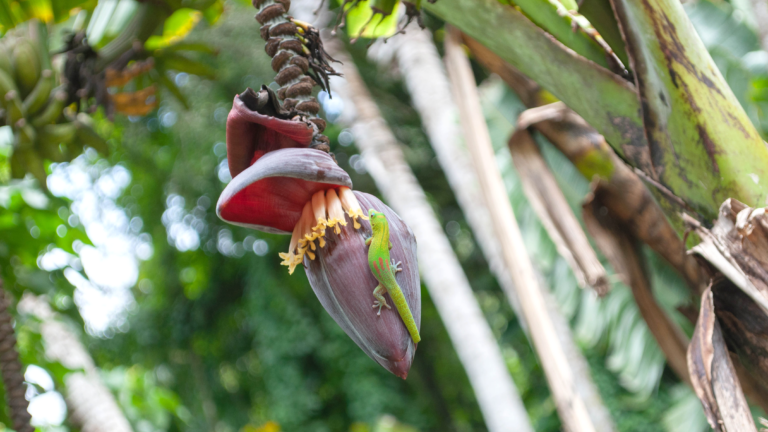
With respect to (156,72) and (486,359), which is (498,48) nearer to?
(156,72)

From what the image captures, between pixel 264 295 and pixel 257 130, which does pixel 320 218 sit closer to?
pixel 257 130

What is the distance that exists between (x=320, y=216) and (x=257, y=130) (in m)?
0.11

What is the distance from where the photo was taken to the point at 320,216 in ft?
1.65

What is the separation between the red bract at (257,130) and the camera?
471 mm

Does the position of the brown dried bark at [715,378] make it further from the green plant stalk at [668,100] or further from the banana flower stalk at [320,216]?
the banana flower stalk at [320,216]

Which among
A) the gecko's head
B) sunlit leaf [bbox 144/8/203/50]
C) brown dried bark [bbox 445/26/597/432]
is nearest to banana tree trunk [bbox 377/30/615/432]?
sunlit leaf [bbox 144/8/203/50]

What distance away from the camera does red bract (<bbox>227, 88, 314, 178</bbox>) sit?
0.47 metres

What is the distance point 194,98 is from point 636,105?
669 centimetres

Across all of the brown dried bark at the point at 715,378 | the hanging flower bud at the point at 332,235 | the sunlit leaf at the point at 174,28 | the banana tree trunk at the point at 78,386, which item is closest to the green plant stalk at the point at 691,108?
the brown dried bark at the point at 715,378

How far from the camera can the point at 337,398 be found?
731 cm

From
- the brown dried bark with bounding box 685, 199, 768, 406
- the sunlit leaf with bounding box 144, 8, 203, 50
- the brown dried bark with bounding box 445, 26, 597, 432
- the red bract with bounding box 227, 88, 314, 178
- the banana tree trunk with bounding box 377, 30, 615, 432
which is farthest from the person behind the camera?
the banana tree trunk with bounding box 377, 30, 615, 432

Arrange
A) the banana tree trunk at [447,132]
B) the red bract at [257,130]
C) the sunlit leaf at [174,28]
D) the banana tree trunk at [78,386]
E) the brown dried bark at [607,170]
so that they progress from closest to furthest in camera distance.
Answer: the red bract at [257,130]
the brown dried bark at [607,170]
the sunlit leaf at [174,28]
the banana tree trunk at [78,386]
the banana tree trunk at [447,132]

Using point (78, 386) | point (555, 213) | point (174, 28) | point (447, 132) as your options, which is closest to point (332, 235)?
point (555, 213)

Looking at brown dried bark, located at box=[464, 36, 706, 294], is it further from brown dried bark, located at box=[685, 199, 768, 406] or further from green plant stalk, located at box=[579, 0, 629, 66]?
green plant stalk, located at box=[579, 0, 629, 66]
